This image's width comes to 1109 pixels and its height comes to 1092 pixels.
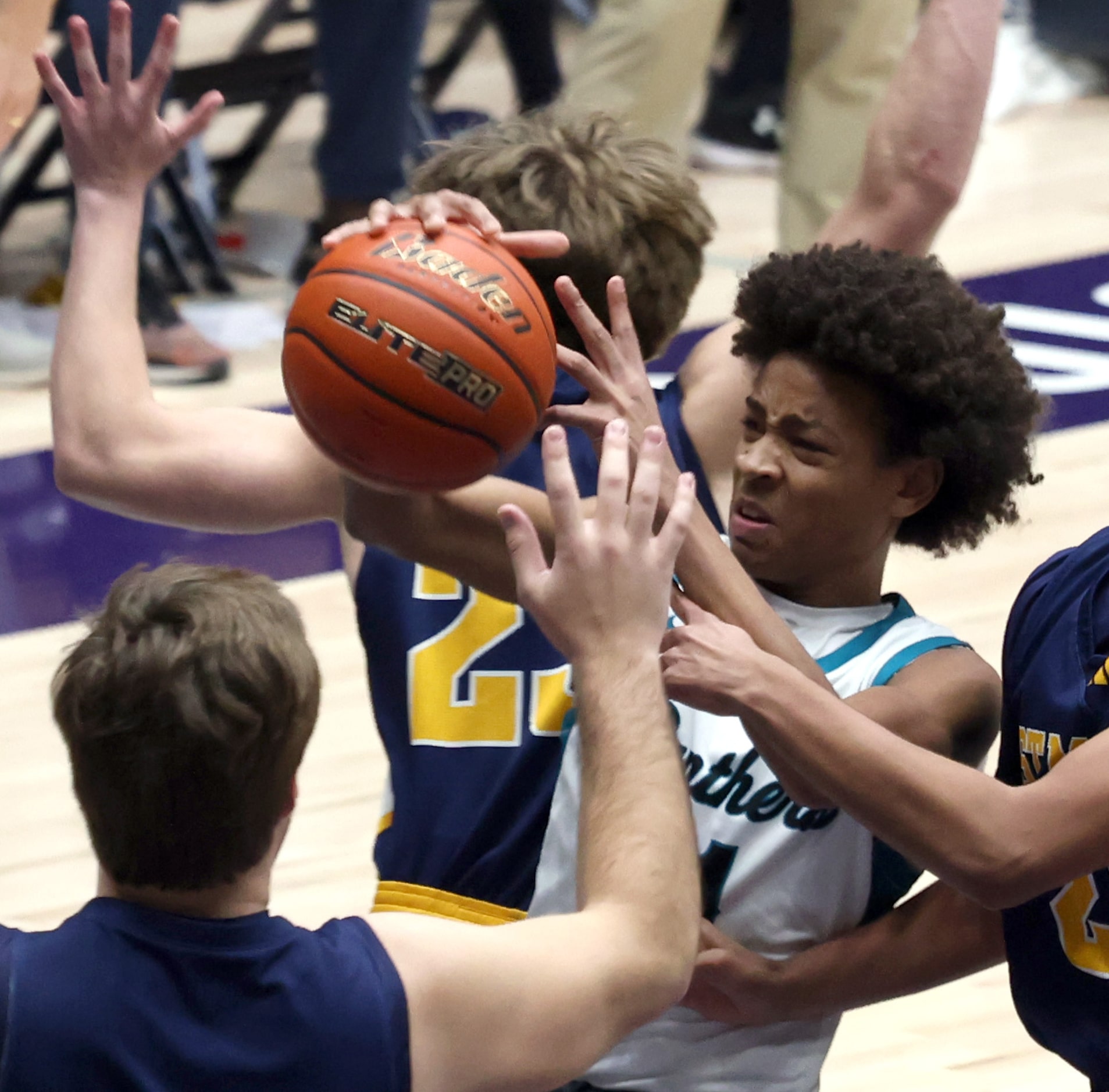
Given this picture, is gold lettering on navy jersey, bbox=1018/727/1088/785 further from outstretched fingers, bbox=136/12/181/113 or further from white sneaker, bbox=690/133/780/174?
white sneaker, bbox=690/133/780/174

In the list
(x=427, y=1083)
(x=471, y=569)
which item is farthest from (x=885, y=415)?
(x=427, y=1083)

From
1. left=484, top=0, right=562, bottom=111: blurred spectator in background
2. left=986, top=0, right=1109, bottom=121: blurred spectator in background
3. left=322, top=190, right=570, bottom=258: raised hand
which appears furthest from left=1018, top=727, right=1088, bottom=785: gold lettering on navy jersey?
left=986, top=0, right=1109, bottom=121: blurred spectator in background

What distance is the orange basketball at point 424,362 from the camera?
1864 millimetres

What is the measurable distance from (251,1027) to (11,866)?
7.20ft

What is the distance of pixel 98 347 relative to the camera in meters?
2.16

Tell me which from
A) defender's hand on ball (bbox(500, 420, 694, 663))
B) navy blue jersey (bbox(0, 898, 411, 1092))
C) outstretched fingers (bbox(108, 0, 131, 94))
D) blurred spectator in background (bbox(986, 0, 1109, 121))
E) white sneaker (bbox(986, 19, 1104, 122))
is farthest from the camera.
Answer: white sneaker (bbox(986, 19, 1104, 122))

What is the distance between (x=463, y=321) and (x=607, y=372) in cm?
16

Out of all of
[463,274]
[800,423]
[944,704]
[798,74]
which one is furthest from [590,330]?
[798,74]

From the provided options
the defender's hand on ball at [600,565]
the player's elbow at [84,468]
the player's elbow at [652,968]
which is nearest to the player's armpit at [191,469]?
the player's elbow at [84,468]

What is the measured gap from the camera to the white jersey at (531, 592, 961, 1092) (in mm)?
1924

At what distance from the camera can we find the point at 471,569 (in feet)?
6.41

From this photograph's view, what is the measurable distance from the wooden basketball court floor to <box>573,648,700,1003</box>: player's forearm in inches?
29.5

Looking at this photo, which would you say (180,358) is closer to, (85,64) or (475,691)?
(85,64)

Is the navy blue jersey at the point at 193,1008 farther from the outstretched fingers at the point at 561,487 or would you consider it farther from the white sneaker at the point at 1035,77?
the white sneaker at the point at 1035,77
